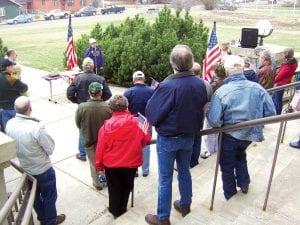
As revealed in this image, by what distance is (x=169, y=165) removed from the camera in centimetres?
362

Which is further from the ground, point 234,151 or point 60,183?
point 234,151

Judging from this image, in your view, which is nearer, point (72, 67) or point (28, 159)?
point (28, 159)

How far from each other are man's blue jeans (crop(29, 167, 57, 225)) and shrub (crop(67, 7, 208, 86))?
7.74m

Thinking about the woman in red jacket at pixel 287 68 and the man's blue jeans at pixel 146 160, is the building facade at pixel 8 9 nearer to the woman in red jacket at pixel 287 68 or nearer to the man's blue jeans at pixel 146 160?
the woman in red jacket at pixel 287 68

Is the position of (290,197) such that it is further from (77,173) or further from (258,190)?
(77,173)

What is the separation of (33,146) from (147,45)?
841cm

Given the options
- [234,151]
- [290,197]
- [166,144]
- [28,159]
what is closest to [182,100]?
[166,144]

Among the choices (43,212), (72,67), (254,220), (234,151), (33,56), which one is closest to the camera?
(254,220)

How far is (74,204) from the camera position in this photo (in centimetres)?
515

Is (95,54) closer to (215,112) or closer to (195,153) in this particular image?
(195,153)

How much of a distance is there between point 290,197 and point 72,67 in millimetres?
9549

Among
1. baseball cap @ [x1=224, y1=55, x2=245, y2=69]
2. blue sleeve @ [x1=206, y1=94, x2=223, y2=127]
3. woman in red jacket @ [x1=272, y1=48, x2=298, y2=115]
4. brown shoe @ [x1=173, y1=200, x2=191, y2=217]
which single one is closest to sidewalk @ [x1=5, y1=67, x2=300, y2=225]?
brown shoe @ [x1=173, y1=200, x2=191, y2=217]

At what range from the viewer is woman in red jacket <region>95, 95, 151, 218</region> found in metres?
3.99

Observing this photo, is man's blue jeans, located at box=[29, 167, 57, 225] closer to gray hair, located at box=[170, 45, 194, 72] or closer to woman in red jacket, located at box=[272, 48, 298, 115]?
gray hair, located at box=[170, 45, 194, 72]
